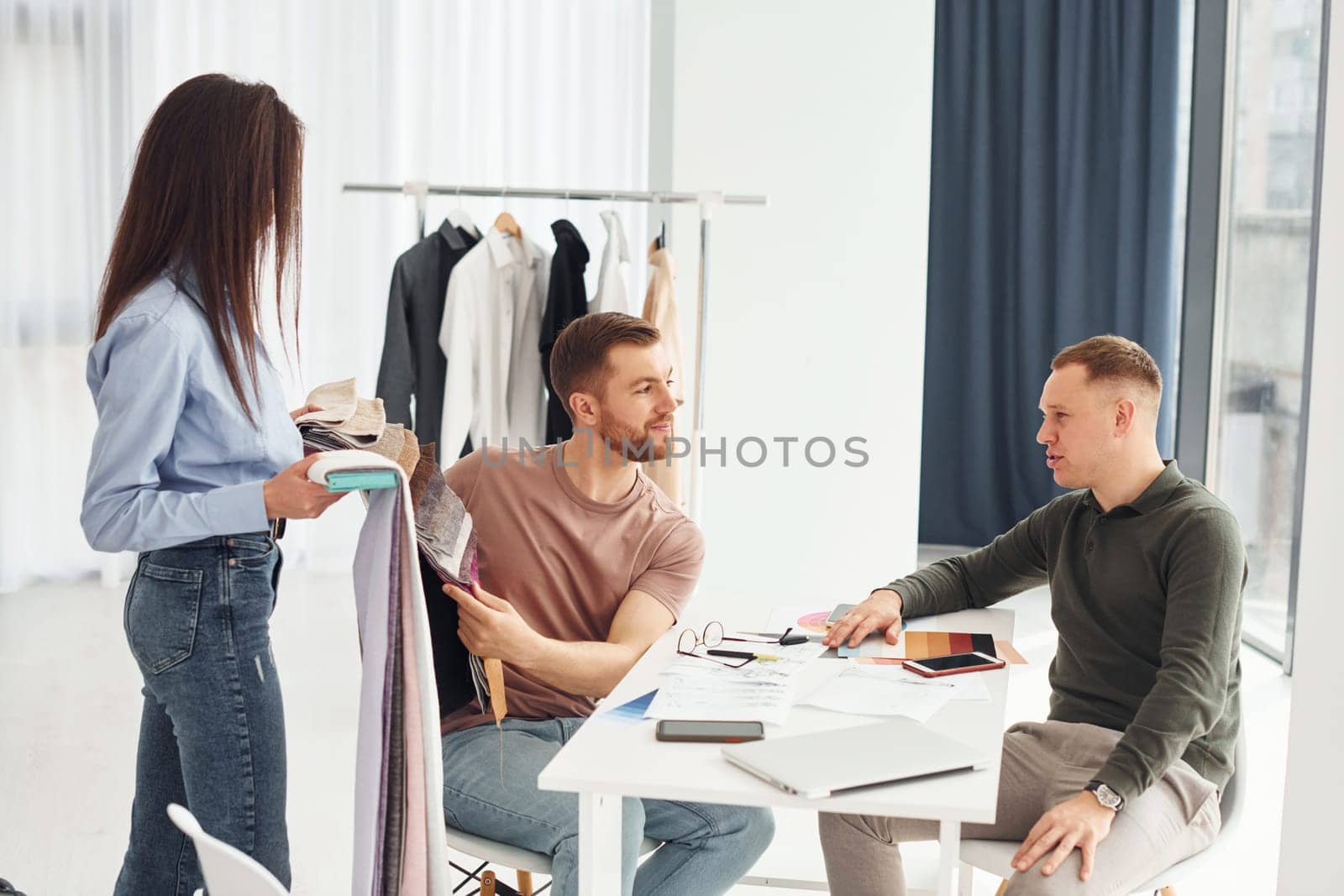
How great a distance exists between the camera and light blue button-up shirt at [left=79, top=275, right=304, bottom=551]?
1.43 m

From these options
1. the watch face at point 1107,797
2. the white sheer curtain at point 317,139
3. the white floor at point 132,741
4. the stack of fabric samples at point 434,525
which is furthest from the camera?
the white sheer curtain at point 317,139

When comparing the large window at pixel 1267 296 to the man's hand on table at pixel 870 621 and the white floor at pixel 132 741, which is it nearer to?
the white floor at pixel 132 741

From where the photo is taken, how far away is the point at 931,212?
532 cm

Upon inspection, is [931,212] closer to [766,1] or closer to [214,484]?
[766,1]

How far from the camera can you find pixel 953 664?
1.78 metres

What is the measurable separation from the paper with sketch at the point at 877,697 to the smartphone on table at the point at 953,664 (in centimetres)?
5

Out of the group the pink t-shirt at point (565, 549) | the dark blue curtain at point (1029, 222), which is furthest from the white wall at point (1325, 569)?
the dark blue curtain at point (1029, 222)

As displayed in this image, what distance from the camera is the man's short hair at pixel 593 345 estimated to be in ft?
7.21

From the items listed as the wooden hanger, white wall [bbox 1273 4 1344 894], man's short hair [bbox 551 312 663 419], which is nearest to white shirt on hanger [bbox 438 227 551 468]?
the wooden hanger

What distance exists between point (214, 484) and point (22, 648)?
10.0ft

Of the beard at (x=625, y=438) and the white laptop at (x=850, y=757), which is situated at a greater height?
the beard at (x=625, y=438)

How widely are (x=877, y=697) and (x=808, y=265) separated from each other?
2186 millimetres

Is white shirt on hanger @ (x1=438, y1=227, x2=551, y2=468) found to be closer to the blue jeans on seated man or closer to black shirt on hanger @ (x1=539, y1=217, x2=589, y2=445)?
black shirt on hanger @ (x1=539, y1=217, x2=589, y2=445)

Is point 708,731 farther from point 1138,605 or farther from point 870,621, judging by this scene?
point 1138,605
